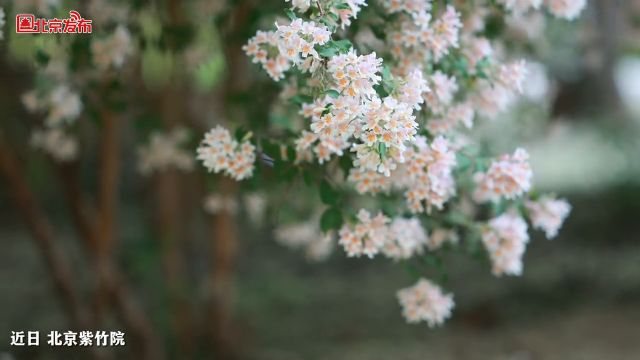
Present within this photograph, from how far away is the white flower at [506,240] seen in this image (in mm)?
1708

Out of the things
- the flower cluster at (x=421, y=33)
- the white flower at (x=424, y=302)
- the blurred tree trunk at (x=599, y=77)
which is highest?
the blurred tree trunk at (x=599, y=77)

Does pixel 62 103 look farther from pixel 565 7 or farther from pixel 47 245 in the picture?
pixel 565 7

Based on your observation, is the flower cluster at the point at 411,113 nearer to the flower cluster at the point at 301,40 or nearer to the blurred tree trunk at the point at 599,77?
the flower cluster at the point at 301,40

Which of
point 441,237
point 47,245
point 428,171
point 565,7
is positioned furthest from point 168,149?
point 565,7

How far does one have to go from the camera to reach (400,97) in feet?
4.49

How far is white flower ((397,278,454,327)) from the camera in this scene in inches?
68.4

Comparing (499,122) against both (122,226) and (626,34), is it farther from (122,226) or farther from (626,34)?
(122,226)

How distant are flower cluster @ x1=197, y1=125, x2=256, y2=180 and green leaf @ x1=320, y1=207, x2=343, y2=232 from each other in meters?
0.19

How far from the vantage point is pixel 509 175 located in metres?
1.59

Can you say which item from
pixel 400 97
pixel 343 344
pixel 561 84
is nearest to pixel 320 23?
pixel 400 97

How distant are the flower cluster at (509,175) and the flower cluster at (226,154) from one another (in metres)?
0.52

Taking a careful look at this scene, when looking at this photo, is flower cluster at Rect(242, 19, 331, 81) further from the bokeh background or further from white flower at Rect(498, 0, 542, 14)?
the bokeh background

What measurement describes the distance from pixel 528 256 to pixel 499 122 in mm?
997

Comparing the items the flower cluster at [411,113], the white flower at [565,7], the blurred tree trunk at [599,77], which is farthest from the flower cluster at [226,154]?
the blurred tree trunk at [599,77]
